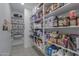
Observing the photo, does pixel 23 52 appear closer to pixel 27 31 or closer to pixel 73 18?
pixel 27 31

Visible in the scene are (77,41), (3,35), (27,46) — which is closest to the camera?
(77,41)

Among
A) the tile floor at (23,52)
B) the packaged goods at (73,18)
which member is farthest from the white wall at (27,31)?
the packaged goods at (73,18)

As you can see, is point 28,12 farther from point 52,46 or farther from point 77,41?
point 77,41

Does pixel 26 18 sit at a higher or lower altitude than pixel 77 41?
higher

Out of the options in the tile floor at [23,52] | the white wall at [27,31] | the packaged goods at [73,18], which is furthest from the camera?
the white wall at [27,31]

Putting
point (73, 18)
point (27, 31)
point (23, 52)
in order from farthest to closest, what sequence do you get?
1. point (27, 31)
2. point (23, 52)
3. point (73, 18)

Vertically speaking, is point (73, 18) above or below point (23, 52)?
above

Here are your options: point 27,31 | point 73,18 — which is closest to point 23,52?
point 27,31

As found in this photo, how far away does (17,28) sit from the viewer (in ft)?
28.5

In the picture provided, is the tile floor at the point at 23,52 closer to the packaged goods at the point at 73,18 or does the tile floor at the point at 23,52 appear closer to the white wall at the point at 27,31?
the white wall at the point at 27,31

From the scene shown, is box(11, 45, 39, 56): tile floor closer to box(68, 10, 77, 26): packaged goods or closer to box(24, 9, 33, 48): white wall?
box(24, 9, 33, 48): white wall

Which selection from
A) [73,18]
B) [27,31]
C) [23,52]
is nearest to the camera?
[73,18]

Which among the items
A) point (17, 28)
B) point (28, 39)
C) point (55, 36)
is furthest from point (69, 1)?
point (17, 28)

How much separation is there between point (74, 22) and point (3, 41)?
2.48 meters
